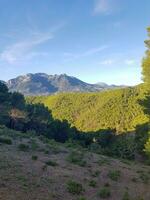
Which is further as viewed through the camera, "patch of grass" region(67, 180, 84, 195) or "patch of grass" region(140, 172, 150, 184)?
"patch of grass" region(140, 172, 150, 184)

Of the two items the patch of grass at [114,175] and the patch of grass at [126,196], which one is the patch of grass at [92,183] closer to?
the patch of grass at [126,196]

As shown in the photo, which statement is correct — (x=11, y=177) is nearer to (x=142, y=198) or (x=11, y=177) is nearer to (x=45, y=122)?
(x=142, y=198)

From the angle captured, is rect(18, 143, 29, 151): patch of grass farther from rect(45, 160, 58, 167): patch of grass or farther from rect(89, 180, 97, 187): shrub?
rect(89, 180, 97, 187): shrub

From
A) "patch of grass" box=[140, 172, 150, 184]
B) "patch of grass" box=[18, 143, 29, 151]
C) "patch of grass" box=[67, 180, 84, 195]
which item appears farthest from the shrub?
"patch of grass" box=[18, 143, 29, 151]

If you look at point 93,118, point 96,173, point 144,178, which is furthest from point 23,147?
point 93,118

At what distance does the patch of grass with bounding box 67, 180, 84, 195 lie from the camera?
20.7 m

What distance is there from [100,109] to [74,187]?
111 meters

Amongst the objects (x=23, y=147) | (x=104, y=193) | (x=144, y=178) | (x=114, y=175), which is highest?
(x=23, y=147)

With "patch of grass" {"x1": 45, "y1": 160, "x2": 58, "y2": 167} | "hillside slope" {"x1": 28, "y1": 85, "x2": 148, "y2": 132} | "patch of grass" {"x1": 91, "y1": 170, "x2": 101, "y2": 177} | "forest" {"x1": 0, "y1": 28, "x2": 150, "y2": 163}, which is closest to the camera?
"patch of grass" {"x1": 45, "y1": 160, "x2": 58, "y2": 167}

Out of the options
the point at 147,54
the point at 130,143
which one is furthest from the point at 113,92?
the point at 147,54

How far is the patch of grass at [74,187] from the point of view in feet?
67.9

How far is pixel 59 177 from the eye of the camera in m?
22.9

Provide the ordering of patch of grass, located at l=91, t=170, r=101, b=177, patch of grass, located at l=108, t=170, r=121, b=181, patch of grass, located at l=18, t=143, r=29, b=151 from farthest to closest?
patch of grass, located at l=18, t=143, r=29, b=151 < patch of grass, located at l=108, t=170, r=121, b=181 < patch of grass, located at l=91, t=170, r=101, b=177

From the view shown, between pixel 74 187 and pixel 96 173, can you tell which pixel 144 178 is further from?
pixel 74 187
